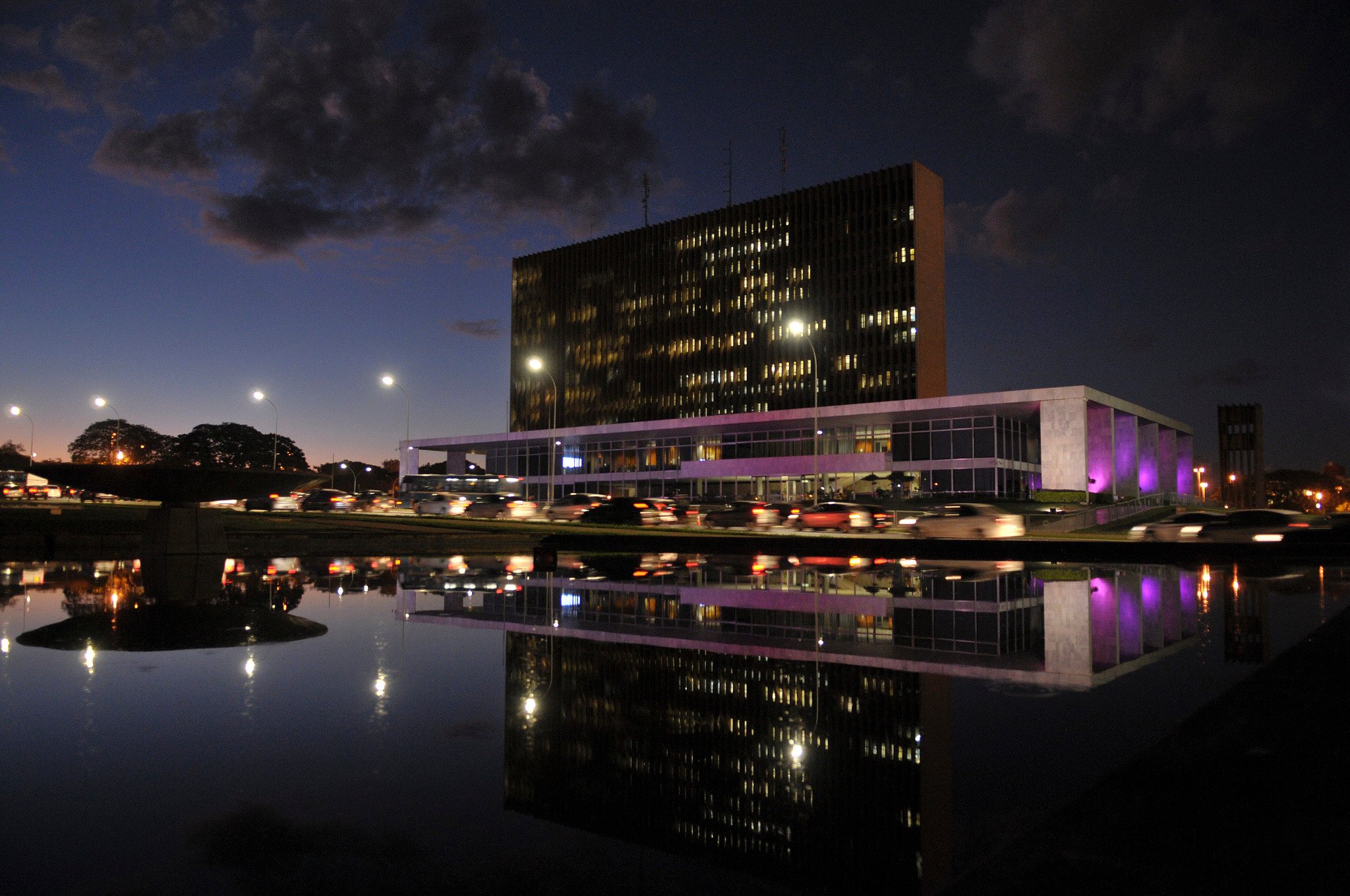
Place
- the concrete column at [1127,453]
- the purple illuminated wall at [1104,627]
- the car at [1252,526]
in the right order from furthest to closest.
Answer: the concrete column at [1127,453] → the car at [1252,526] → the purple illuminated wall at [1104,627]

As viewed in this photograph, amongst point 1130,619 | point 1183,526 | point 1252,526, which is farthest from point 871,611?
point 1183,526

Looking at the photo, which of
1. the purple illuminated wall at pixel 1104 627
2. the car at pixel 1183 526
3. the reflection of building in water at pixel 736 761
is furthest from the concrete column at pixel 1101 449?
the reflection of building in water at pixel 736 761

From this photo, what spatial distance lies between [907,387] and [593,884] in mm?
116288

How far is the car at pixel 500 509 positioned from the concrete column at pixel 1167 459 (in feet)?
233

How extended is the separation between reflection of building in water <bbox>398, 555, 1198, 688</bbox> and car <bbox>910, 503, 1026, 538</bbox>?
1294 centimetres

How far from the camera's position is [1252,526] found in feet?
98.9

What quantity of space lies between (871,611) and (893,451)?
7252 centimetres

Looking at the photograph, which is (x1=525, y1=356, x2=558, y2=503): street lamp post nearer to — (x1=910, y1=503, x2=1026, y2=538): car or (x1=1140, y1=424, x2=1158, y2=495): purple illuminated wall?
(x1=910, y1=503, x2=1026, y2=538): car

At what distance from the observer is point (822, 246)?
404 ft

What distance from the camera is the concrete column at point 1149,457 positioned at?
88.3 meters

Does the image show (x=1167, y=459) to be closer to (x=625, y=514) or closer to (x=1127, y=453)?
(x=1127, y=453)

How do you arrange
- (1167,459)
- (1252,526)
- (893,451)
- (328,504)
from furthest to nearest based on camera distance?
(1167,459), (893,451), (328,504), (1252,526)

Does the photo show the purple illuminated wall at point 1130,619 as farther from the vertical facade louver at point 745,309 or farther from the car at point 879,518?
the vertical facade louver at point 745,309

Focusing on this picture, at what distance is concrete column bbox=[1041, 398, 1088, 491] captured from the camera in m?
69.6
